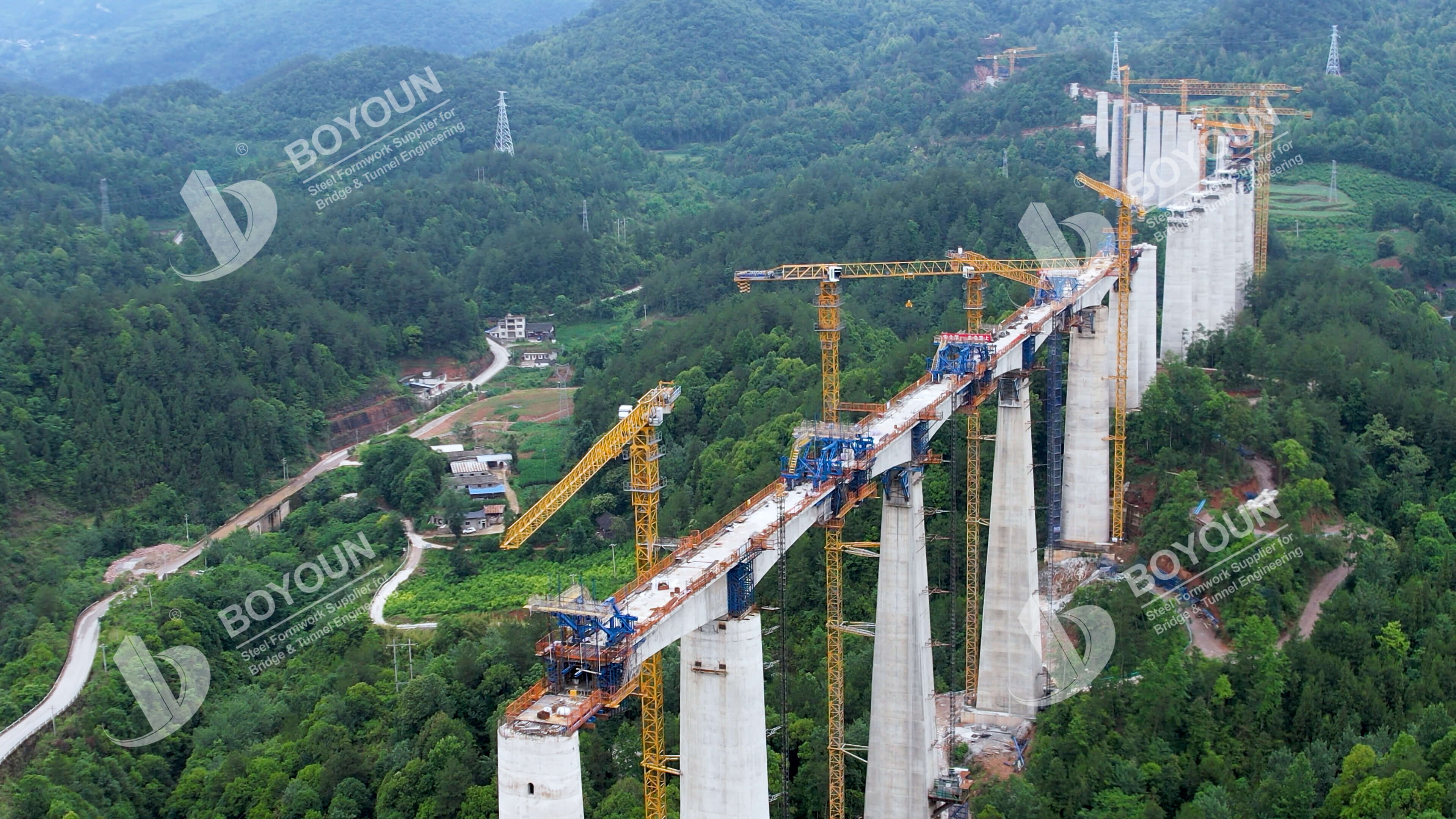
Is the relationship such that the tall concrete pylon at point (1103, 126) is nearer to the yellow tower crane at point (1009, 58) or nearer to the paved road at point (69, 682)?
the yellow tower crane at point (1009, 58)

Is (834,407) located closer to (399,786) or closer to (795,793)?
(795,793)

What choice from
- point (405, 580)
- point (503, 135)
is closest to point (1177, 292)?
point (405, 580)

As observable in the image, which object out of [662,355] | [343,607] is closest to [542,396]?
[662,355]

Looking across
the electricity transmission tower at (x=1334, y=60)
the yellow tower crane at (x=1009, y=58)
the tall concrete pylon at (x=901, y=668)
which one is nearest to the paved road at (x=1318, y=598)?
the tall concrete pylon at (x=901, y=668)

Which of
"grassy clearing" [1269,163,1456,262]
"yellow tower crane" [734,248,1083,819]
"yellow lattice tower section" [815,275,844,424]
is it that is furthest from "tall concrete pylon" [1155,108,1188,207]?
"yellow lattice tower section" [815,275,844,424]

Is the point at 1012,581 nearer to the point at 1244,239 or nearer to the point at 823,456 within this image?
the point at 823,456
